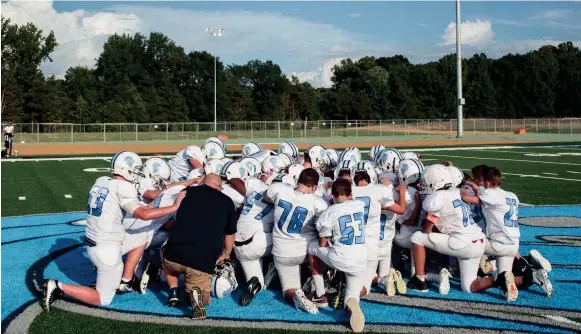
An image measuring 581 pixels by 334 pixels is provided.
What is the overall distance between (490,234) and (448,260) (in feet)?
2.52

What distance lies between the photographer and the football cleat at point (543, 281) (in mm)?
6488

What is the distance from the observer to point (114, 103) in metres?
67.1

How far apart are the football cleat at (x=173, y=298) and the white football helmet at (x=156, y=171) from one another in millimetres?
1764

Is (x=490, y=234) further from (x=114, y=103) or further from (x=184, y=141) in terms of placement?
(x=114, y=103)

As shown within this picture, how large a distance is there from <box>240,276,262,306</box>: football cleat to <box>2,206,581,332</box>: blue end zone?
0.24 feet

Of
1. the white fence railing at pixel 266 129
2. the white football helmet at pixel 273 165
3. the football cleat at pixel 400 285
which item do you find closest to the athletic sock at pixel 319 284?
the football cleat at pixel 400 285

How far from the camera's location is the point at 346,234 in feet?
19.6

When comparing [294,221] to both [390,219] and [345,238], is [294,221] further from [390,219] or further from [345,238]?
[390,219]

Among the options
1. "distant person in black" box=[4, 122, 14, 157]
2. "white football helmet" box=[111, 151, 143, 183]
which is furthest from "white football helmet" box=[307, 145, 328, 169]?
"distant person in black" box=[4, 122, 14, 157]

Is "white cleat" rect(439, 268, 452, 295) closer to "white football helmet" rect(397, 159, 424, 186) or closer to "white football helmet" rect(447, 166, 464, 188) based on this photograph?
"white football helmet" rect(447, 166, 464, 188)

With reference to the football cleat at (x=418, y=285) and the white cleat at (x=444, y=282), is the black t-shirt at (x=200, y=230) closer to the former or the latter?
the football cleat at (x=418, y=285)

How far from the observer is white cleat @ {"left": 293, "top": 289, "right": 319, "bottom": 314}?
19.8 feet

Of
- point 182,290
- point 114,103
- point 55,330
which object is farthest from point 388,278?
point 114,103

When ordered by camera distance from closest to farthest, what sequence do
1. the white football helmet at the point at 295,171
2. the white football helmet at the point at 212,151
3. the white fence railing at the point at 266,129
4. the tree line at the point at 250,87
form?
the white football helmet at the point at 295,171 < the white football helmet at the point at 212,151 < the white fence railing at the point at 266,129 < the tree line at the point at 250,87
